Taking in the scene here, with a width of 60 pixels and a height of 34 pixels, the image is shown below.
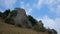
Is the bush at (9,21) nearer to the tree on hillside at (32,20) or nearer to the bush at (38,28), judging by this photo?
the bush at (38,28)

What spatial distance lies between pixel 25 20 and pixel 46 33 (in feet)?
12.8

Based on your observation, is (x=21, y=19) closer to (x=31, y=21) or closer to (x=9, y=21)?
(x=9, y=21)

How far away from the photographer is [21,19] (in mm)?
29281

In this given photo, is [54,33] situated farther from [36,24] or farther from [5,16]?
[5,16]

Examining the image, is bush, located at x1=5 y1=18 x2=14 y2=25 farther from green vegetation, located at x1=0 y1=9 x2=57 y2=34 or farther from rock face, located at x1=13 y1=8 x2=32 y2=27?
rock face, located at x1=13 y1=8 x2=32 y2=27

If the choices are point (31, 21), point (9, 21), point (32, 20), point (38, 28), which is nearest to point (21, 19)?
point (9, 21)

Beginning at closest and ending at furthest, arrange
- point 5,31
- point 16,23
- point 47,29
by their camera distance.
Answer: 1. point 5,31
2. point 16,23
3. point 47,29

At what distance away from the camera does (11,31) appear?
22.7 m

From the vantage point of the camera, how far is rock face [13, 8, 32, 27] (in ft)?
94.7

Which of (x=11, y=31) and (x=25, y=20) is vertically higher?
(x=25, y=20)

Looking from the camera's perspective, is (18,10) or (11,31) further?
(18,10)

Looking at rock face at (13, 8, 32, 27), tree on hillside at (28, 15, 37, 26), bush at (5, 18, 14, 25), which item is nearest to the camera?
bush at (5, 18, 14, 25)

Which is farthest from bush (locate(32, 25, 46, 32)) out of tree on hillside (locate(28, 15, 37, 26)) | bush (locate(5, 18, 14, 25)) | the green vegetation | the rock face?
bush (locate(5, 18, 14, 25))

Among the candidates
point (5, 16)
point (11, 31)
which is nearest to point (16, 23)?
point (5, 16)
